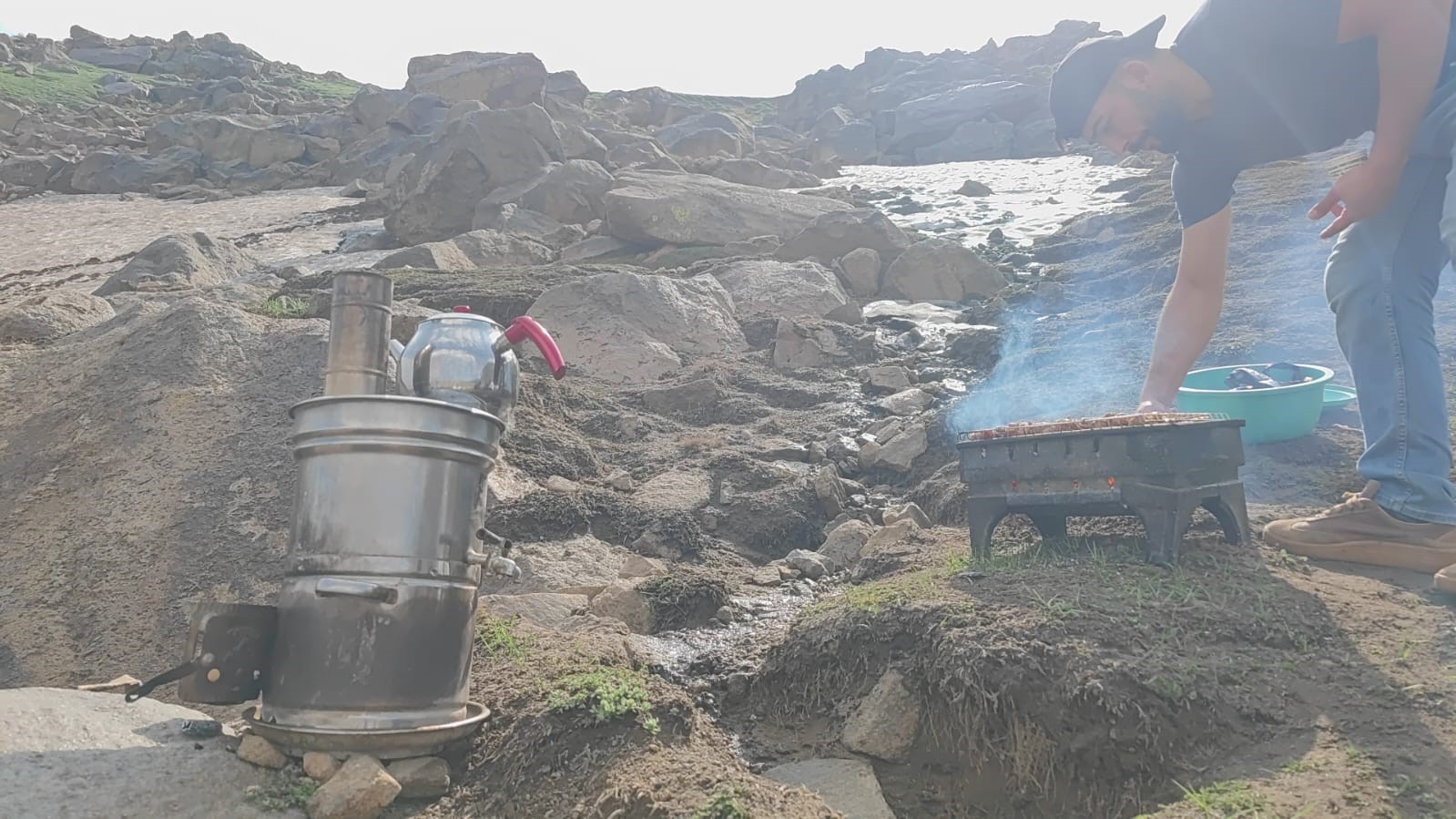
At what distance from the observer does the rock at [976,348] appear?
26.6ft

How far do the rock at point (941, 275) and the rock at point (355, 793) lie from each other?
8.98 meters

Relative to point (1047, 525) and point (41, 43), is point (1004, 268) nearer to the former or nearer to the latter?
point (1047, 525)

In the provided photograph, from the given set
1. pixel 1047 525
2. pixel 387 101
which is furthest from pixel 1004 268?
pixel 387 101

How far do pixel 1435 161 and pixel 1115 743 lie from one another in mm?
2007

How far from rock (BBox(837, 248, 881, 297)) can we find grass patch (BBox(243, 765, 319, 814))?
916 centimetres

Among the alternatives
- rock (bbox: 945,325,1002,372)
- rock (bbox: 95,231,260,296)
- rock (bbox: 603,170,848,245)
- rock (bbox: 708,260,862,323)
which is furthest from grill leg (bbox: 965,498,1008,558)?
rock (bbox: 603,170,848,245)

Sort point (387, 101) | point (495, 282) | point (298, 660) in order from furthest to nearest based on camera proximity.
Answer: point (387, 101)
point (495, 282)
point (298, 660)

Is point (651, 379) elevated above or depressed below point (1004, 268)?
below

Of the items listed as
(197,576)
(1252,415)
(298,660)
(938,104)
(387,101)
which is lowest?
(197,576)

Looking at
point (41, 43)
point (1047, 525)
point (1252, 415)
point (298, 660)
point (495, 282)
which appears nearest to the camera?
point (298, 660)

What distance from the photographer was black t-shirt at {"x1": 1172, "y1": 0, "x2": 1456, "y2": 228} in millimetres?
3164

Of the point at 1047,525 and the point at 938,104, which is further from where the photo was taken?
the point at 938,104

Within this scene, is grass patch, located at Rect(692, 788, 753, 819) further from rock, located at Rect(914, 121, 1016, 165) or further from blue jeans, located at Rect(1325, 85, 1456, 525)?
rock, located at Rect(914, 121, 1016, 165)

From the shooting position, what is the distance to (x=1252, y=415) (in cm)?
436
